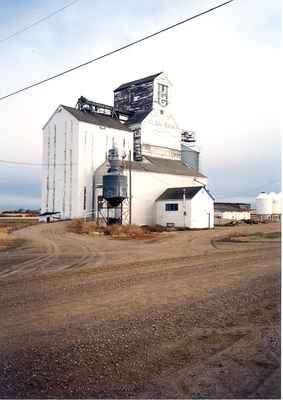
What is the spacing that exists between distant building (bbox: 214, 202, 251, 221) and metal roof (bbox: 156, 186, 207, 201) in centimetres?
2028

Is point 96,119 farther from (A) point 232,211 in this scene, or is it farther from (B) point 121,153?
(A) point 232,211

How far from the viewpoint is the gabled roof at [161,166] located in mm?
44862

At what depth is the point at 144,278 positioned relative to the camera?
12.0 meters

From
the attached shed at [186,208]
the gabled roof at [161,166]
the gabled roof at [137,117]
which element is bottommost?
the attached shed at [186,208]

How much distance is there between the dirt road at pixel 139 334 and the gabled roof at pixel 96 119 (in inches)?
1336

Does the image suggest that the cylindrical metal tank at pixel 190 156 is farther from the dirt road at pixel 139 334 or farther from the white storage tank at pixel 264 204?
the dirt road at pixel 139 334

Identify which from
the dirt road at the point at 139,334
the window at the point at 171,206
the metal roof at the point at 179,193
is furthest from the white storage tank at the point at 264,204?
the dirt road at the point at 139,334

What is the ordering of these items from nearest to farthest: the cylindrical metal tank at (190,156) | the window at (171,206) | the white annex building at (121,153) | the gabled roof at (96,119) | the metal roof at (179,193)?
the metal roof at (179,193)
the window at (171,206)
the white annex building at (121,153)
the gabled roof at (96,119)
the cylindrical metal tank at (190,156)

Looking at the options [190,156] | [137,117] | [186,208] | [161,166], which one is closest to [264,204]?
[190,156]

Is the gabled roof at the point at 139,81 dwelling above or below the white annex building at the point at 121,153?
above

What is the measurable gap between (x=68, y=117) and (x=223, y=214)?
103 ft

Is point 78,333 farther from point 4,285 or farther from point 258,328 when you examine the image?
point 4,285

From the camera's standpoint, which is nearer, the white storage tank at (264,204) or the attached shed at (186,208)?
the attached shed at (186,208)

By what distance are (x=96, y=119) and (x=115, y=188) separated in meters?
11.8
